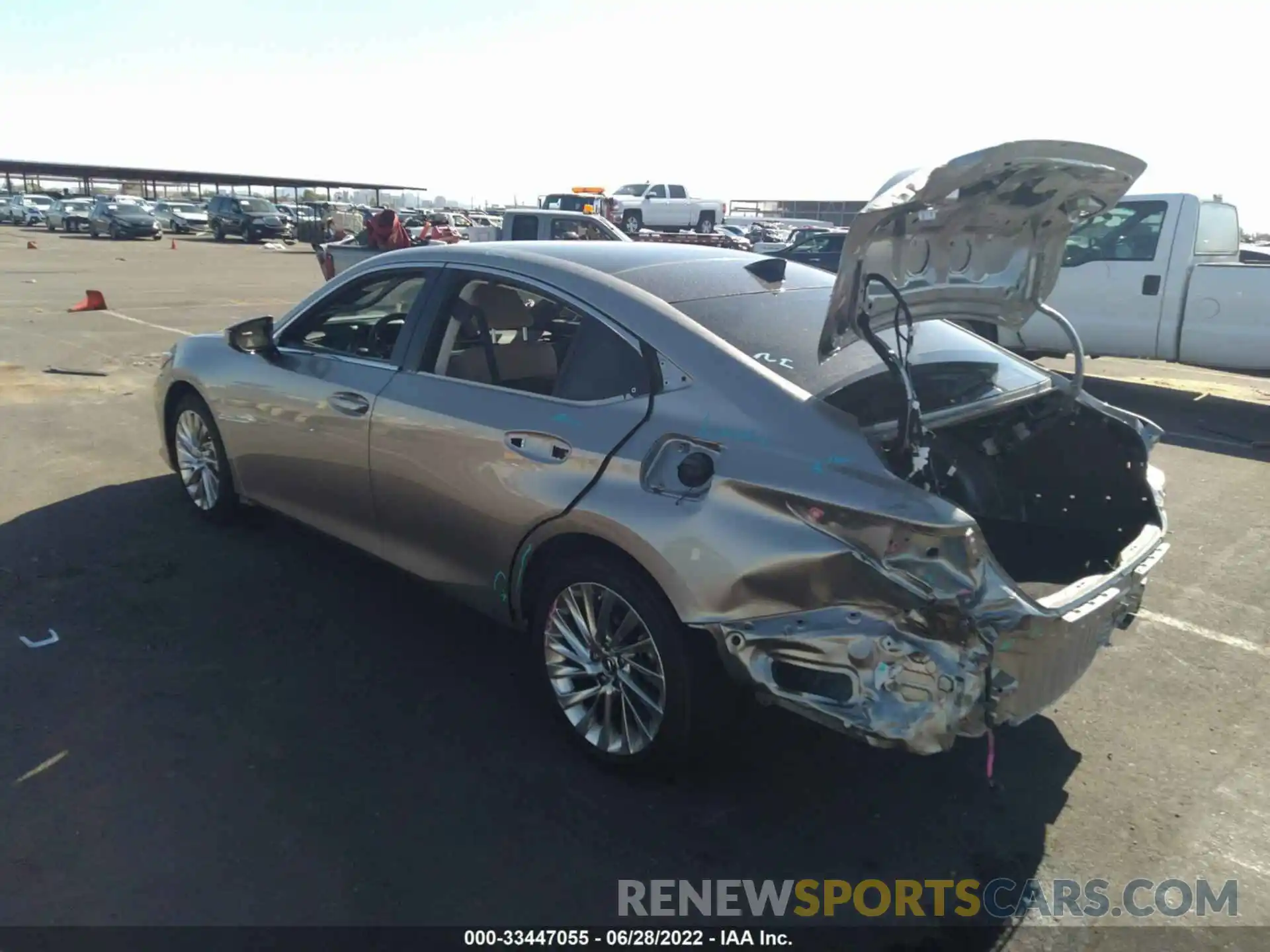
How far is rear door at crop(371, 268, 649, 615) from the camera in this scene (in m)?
3.25

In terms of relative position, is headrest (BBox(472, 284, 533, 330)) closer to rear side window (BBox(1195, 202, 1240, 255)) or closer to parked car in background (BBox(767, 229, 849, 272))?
rear side window (BBox(1195, 202, 1240, 255))

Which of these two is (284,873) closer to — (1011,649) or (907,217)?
(1011,649)

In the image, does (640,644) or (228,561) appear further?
(228,561)

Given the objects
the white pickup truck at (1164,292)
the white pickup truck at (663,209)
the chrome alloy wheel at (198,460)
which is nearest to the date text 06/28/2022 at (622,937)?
the chrome alloy wheel at (198,460)

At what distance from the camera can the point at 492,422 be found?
3512mm

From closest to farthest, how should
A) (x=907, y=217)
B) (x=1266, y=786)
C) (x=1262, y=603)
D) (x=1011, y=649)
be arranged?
(x=1011, y=649), (x=907, y=217), (x=1266, y=786), (x=1262, y=603)

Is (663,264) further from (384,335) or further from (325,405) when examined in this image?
(325,405)

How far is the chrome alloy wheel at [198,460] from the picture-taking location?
5234 mm

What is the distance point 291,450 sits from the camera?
14.7 feet

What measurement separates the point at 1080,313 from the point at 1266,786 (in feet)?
24.8

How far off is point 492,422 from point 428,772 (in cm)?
122

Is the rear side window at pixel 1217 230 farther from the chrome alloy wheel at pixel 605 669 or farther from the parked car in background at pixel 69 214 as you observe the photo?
the parked car in background at pixel 69 214

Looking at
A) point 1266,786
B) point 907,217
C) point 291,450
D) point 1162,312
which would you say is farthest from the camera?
point 1162,312

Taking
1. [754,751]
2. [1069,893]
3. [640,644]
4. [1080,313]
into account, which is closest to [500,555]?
[640,644]
